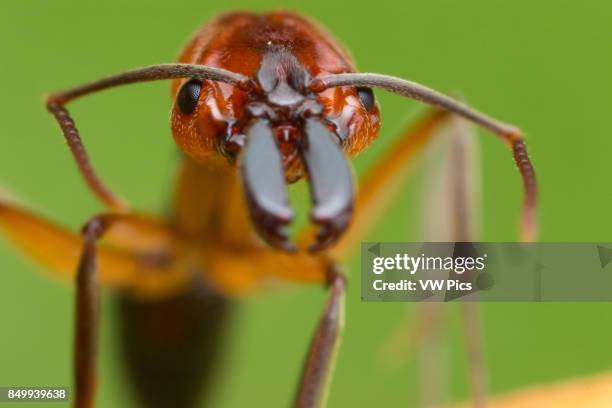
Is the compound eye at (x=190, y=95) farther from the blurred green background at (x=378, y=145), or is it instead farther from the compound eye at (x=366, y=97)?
the blurred green background at (x=378, y=145)

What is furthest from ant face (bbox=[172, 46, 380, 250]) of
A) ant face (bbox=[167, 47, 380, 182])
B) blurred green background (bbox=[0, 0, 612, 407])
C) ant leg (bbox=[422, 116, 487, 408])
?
blurred green background (bbox=[0, 0, 612, 407])

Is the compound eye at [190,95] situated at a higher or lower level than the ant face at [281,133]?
higher

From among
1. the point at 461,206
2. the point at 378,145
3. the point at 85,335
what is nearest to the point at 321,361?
the point at 85,335

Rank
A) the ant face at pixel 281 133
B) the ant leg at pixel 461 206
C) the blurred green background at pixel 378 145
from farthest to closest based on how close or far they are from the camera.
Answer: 1. the blurred green background at pixel 378 145
2. the ant leg at pixel 461 206
3. the ant face at pixel 281 133

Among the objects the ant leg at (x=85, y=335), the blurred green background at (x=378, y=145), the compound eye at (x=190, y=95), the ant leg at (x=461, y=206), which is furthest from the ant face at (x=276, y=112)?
the blurred green background at (x=378, y=145)

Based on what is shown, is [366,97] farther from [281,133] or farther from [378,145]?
[378,145]

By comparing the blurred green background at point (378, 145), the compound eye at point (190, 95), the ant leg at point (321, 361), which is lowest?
the ant leg at point (321, 361)

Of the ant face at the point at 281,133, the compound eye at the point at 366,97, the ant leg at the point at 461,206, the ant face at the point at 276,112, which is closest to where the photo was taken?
the ant face at the point at 281,133
